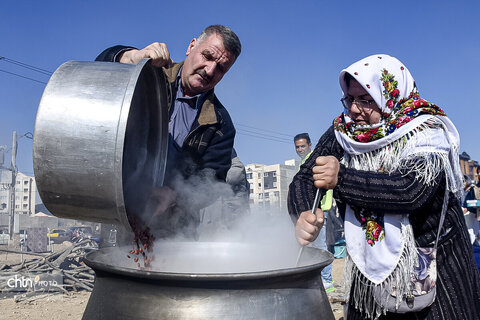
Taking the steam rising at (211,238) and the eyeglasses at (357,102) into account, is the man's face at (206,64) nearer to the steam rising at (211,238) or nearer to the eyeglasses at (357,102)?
the steam rising at (211,238)

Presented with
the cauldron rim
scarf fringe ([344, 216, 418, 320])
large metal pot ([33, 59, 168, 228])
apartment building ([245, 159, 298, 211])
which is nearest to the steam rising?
scarf fringe ([344, 216, 418, 320])

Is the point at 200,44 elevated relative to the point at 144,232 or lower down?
elevated

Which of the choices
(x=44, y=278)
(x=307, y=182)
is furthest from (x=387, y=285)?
(x=44, y=278)

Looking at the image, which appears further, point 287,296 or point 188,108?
point 188,108

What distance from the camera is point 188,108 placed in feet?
9.23

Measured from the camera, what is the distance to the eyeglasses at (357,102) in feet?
6.64

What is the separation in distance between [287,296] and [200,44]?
1902 mm

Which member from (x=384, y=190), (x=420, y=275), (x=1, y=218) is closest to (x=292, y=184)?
(x=384, y=190)

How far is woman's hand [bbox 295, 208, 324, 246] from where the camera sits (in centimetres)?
182

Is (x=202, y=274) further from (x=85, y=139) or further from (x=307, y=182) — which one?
(x=307, y=182)

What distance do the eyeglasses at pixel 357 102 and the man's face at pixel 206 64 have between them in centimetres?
93

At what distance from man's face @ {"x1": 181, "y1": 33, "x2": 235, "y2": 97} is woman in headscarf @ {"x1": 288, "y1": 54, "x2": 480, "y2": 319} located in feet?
3.05

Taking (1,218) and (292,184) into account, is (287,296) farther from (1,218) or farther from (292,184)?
(1,218)

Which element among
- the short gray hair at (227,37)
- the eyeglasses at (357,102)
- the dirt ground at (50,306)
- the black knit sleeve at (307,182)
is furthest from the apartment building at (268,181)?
the eyeglasses at (357,102)
